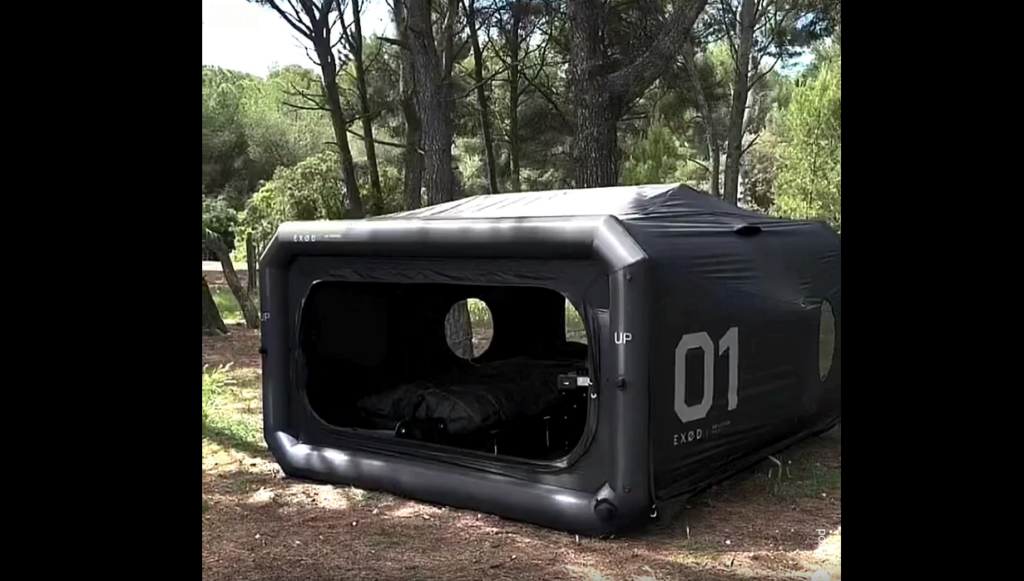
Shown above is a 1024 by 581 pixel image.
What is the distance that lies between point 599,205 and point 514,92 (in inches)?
364

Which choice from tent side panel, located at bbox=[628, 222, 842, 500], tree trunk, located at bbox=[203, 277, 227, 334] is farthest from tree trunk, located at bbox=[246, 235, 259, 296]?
tent side panel, located at bbox=[628, 222, 842, 500]

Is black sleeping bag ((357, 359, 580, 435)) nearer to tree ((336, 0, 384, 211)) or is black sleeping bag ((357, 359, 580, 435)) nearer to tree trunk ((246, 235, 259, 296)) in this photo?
tree ((336, 0, 384, 211))

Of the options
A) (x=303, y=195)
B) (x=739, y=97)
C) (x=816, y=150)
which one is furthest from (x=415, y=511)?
(x=816, y=150)

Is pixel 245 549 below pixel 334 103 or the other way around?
below

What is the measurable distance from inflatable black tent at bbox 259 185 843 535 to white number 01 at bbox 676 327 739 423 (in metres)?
0.01

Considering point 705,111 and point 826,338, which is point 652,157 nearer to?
point 705,111

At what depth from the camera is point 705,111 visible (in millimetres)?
14914

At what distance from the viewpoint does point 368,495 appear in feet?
Result: 16.1

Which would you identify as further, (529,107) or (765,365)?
(529,107)

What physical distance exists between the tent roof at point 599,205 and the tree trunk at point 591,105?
10.4ft
